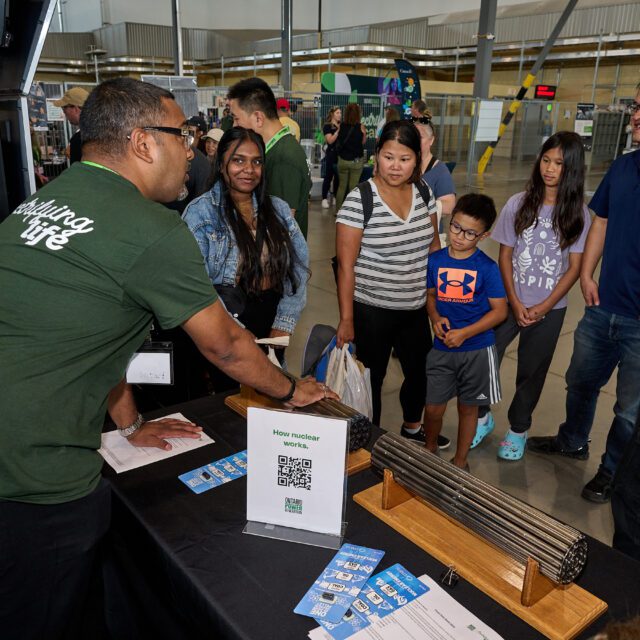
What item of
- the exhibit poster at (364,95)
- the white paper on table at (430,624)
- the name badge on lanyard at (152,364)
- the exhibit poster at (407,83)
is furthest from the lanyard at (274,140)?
the exhibit poster at (364,95)

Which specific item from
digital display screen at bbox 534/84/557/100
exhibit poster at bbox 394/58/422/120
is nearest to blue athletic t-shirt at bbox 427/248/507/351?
exhibit poster at bbox 394/58/422/120

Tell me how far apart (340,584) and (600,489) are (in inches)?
72.8

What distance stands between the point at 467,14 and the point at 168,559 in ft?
69.3

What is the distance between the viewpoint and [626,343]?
2.25 m

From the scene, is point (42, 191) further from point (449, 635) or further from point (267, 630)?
point (449, 635)

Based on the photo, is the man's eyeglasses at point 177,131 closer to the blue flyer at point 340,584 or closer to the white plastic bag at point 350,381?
the blue flyer at point 340,584

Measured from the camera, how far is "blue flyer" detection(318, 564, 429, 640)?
952 millimetres

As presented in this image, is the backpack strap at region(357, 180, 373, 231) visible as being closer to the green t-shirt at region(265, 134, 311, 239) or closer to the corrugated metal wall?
the green t-shirt at region(265, 134, 311, 239)

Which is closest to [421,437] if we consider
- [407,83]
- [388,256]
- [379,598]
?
[388,256]

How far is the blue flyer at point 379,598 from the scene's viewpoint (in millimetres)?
952

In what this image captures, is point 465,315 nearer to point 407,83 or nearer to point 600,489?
point 600,489

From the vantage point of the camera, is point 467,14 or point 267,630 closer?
point 267,630

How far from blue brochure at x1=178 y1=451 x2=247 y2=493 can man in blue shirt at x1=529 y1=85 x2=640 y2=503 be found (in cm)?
147

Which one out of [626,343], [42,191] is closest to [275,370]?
[42,191]
